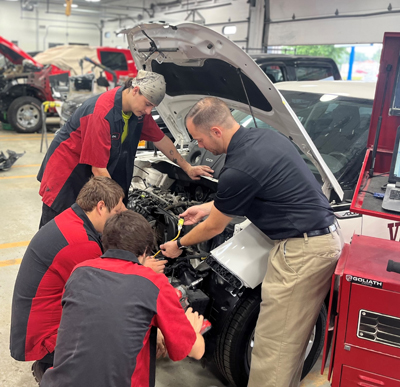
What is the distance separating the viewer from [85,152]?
2.77m

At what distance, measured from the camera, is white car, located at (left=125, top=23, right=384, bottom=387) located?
7.28 feet

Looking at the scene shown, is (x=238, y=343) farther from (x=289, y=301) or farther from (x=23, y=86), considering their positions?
(x=23, y=86)

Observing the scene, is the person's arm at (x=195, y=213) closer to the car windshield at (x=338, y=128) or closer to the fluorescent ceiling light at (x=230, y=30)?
the car windshield at (x=338, y=128)

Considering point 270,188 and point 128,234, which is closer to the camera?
point 128,234

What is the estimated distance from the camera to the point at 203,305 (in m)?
2.25

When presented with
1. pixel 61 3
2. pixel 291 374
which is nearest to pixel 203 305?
pixel 291 374

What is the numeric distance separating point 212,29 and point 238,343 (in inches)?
65.0

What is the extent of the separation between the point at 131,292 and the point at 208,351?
1035 mm

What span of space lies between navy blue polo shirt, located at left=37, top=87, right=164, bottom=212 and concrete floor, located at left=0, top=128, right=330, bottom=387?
990 millimetres

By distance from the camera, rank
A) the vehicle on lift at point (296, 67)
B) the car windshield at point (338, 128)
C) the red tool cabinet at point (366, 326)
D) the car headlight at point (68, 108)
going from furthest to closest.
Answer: the car headlight at point (68, 108)
the vehicle on lift at point (296, 67)
the car windshield at point (338, 128)
the red tool cabinet at point (366, 326)

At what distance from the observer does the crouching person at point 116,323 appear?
4.52 feet

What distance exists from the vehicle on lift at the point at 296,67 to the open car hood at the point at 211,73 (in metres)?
3.43

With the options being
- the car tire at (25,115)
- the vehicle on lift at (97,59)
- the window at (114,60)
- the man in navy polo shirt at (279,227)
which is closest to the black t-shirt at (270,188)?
the man in navy polo shirt at (279,227)

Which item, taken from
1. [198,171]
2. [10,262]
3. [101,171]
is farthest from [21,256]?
[198,171]
